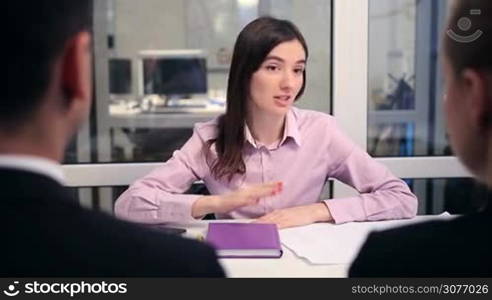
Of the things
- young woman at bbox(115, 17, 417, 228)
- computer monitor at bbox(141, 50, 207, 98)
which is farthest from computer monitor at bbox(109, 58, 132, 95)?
young woman at bbox(115, 17, 417, 228)

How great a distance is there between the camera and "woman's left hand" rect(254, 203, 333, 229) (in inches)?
46.5

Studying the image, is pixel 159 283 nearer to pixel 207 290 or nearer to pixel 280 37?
pixel 207 290

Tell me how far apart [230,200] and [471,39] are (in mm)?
757

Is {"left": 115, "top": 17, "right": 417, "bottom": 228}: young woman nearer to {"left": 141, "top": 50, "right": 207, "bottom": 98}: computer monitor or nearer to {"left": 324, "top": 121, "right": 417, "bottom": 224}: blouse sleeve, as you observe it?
{"left": 324, "top": 121, "right": 417, "bottom": 224}: blouse sleeve

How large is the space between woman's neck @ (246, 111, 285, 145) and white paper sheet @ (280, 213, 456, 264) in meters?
0.34

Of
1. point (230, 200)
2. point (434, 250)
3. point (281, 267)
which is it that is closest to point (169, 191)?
point (230, 200)

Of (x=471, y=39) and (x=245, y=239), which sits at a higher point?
(x=471, y=39)

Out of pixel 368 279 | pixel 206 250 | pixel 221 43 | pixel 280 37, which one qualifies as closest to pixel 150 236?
pixel 206 250

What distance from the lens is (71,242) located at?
0.47 meters

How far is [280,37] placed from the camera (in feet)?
4.56

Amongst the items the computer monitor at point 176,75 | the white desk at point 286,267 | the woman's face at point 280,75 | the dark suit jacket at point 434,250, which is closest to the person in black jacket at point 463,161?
the dark suit jacket at point 434,250

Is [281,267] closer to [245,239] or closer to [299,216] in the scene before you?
[245,239]

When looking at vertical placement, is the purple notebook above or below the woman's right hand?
below

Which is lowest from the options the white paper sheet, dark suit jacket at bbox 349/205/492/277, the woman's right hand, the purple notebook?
the white paper sheet
